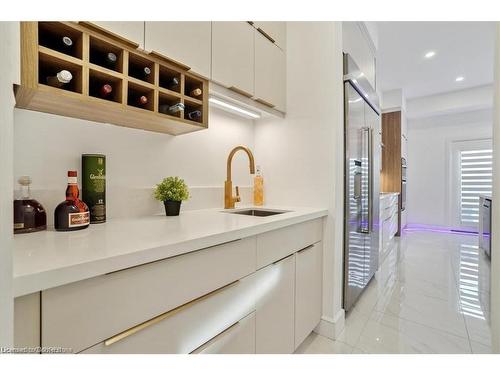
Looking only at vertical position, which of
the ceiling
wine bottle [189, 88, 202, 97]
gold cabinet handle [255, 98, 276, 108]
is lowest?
wine bottle [189, 88, 202, 97]

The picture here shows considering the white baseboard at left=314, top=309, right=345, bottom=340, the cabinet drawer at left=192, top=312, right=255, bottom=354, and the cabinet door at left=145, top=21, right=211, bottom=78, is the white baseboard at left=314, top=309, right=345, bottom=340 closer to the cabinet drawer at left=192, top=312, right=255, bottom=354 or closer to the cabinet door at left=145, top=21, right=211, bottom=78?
the cabinet drawer at left=192, top=312, right=255, bottom=354

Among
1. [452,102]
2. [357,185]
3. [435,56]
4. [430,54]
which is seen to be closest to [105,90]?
[357,185]

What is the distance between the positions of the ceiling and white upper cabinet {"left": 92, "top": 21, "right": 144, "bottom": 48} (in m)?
2.94

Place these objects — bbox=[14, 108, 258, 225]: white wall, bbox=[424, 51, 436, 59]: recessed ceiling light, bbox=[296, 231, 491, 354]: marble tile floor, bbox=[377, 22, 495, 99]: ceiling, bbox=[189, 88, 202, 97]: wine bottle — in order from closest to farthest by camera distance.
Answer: bbox=[14, 108, 258, 225]: white wall → bbox=[189, 88, 202, 97]: wine bottle → bbox=[296, 231, 491, 354]: marble tile floor → bbox=[377, 22, 495, 99]: ceiling → bbox=[424, 51, 436, 59]: recessed ceiling light

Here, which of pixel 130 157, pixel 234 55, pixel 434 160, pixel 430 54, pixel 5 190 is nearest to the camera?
pixel 5 190

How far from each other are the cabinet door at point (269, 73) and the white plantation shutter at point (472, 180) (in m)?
5.39

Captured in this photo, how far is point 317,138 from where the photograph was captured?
1.64 m

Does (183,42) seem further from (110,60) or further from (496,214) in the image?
(496,214)

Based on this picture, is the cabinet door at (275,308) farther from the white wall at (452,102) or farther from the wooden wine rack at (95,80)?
the white wall at (452,102)

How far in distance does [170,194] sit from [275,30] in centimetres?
134

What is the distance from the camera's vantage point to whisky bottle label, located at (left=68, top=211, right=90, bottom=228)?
0.88 m

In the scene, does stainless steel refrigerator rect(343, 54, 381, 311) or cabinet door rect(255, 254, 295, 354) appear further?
stainless steel refrigerator rect(343, 54, 381, 311)

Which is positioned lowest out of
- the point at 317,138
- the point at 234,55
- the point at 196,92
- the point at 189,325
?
the point at 189,325

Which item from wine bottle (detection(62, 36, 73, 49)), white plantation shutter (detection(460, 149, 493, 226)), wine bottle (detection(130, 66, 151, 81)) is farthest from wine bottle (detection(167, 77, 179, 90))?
white plantation shutter (detection(460, 149, 493, 226))
